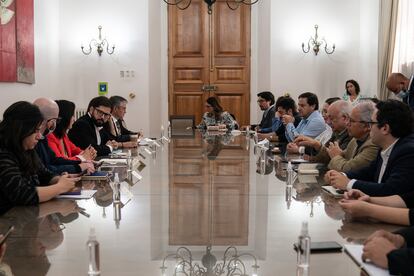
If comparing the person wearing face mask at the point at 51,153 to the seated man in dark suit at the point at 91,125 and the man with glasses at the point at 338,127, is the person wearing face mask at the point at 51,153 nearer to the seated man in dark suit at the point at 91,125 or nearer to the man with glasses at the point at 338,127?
the seated man in dark suit at the point at 91,125

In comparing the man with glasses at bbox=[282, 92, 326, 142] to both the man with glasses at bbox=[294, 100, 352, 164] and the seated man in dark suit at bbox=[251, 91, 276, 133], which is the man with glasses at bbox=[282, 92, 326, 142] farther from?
the seated man in dark suit at bbox=[251, 91, 276, 133]

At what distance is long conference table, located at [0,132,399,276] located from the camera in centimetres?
171

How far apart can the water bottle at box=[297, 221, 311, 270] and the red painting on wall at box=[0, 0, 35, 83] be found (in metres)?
5.90

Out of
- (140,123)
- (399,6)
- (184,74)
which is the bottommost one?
(140,123)

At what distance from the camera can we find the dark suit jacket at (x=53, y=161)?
362cm

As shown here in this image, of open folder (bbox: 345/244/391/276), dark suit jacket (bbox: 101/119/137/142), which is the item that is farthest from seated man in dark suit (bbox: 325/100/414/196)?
dark suit jacket (bbox: 101/119/137/142)

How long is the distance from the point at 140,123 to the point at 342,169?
652 centimetres

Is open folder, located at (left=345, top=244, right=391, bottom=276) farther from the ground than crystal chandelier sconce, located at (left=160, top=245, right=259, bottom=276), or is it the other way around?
open folder, located at (left=345, top=244, right=391, bottom=276)

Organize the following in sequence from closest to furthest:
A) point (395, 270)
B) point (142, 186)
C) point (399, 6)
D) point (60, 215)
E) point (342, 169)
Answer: point (395, 270), point (60, 215), point (142, 186), point (342, 169), point (399, 6)

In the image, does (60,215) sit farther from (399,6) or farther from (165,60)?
(165,60)

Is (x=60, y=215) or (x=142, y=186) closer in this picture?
(x=60, y=215)

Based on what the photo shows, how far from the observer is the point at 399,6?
8195 mm

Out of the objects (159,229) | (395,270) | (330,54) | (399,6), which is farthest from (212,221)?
(330,54)

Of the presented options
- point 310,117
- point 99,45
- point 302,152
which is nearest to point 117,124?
point 310,117
